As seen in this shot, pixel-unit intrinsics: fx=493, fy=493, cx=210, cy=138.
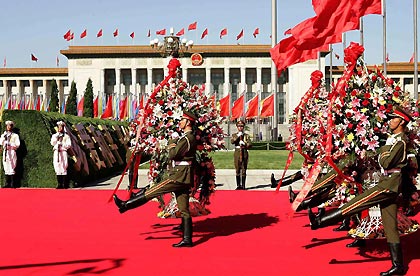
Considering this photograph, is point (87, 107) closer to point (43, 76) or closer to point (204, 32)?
point (204, 32)

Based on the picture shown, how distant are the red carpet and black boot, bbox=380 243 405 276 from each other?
22 cm

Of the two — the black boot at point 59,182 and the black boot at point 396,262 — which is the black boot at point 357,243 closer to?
the black boot at point 396,262

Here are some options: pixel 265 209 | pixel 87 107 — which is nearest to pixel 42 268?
pixel 265 209

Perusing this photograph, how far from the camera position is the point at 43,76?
78000 mm

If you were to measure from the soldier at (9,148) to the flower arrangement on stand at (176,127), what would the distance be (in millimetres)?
6633

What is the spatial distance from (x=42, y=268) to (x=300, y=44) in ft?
14.4

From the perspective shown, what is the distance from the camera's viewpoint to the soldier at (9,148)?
1285cm

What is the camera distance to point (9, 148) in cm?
1288

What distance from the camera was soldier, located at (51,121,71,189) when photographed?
1273cm

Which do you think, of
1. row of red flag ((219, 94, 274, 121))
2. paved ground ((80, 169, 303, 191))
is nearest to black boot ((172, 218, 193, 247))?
paved ground ((80, 169, 303, 191))

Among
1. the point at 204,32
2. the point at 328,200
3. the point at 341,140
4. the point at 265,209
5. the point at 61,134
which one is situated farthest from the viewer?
the point at 204,32

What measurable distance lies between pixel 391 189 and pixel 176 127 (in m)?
3.30

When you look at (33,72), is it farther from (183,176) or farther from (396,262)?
(396,262)

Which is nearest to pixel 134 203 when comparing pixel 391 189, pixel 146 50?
pixel 391 189
